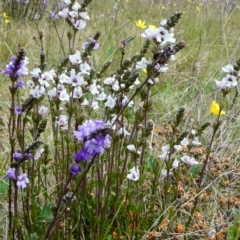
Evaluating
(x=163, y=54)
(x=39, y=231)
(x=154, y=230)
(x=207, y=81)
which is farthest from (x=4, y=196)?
(x=207, y=81)

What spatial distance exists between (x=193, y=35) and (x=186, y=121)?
7.09ft

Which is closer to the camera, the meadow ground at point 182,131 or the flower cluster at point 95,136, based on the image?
the flower cluster at point 95,136

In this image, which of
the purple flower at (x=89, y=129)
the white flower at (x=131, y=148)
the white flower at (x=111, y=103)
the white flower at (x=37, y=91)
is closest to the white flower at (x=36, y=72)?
the white flower at (x=37, y=91)

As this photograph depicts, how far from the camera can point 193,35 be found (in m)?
4.52

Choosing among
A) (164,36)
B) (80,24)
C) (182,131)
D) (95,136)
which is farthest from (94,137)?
(182,131)

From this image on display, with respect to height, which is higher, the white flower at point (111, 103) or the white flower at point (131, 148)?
the white flower at point (111, 103)

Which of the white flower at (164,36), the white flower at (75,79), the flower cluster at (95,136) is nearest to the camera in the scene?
the flower cluster at (95,136)

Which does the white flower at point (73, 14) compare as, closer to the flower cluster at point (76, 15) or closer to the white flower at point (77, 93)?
the flower cluster at point (76, 15)

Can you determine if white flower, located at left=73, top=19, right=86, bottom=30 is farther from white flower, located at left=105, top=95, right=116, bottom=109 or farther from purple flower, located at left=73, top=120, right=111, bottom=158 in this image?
purple flower, located at left=73, top=120, right=111, bottom=158

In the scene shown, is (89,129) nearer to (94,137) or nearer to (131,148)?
(94,137)

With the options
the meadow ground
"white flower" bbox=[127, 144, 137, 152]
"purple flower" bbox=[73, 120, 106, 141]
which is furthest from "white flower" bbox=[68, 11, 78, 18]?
"purple flower" bbox=[73, 120, 106, 141]

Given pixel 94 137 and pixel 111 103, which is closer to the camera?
pixel 94 137

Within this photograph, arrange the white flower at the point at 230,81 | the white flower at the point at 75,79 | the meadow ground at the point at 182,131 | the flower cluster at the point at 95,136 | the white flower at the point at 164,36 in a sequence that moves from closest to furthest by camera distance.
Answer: the flower cluster at the point at 95,136
the white flower at the point at 164,36
the white flower at the point at 75,79
the white flower at the point at 230,81
the meadow ground at the point at 182,131

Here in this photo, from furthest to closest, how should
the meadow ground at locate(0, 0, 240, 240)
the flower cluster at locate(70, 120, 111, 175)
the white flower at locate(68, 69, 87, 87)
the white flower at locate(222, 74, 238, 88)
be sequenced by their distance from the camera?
the meadow ground at locate(0, 0, 240, 240) → the white flower at locate(222, 74, 238, 88) → the white flower at locate(68, 69, 87, 87) → the flower cluster at locate(70, 120, 111, 175)
